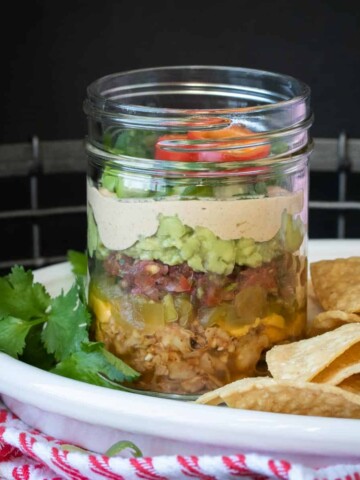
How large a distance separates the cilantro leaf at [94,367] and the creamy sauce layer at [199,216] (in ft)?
0.42

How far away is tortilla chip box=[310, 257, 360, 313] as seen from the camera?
1438mm

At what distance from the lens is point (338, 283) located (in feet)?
4.93

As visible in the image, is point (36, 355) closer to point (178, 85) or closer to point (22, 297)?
point (22, 297)

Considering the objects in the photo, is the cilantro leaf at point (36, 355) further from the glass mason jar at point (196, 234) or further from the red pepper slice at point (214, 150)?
Result: the red pepper slice at point (214, 150)

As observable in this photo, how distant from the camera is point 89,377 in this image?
1.35 m

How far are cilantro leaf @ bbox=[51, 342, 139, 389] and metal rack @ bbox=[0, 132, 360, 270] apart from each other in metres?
1.07

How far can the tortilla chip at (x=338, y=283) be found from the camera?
4.72 feet

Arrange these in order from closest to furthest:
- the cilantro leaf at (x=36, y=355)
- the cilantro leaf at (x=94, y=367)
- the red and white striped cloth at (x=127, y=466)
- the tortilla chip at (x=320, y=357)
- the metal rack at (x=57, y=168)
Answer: the red and white striped cloth at (x=127, y=466) → the tortilla chip at (x=320, y=357) → the cilantro leaf at (x=94, y=367) → the cilantro leaf at (x=36, y=355) → the metal rack at (x=57, y=168)

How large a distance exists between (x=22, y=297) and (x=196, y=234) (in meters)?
0.30

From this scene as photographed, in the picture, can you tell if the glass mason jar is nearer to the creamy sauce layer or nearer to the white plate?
the creamy sauce layer

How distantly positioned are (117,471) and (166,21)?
157 centimetres

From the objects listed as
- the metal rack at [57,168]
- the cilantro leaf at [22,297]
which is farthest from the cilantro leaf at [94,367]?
the metal rack at [57,168]

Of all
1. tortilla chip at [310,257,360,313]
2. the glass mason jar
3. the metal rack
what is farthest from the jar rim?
the metal rack

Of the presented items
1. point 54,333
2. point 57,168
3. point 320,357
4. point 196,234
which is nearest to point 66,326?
point 54,333
